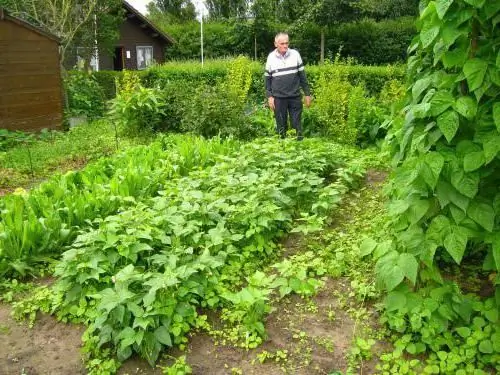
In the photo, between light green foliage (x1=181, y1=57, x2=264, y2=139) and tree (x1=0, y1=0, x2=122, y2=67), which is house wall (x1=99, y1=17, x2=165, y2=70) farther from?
light green foliage (x1=181, y1=57, x2=264, y2=139)

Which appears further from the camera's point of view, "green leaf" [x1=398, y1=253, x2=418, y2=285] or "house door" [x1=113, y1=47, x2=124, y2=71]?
"house door" [x1=113, y1=47, x2=124, y2=71]

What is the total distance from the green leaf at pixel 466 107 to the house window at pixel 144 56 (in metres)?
26.3

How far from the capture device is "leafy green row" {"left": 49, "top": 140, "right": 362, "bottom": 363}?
303cm

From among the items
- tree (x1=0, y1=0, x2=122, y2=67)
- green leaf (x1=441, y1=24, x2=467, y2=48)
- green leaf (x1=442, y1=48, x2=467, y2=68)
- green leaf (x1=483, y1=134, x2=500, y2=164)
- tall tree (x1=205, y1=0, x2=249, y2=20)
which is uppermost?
tall tree (x1=205, y1=0, x2=249, y2=20)

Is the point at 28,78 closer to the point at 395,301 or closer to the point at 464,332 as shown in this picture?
the point at 395,301

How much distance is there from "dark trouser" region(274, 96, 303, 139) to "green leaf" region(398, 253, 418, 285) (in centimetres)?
514

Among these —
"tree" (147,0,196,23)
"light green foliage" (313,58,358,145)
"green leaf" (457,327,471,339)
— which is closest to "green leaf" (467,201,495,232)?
"green leaf" (457,327,471,339)

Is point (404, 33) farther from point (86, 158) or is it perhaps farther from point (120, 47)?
point (86, 158)

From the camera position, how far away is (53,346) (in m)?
3.21

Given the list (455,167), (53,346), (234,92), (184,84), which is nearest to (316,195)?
(455,167)

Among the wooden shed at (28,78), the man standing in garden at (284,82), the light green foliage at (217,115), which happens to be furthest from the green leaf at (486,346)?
the wooden shed at (28,78)

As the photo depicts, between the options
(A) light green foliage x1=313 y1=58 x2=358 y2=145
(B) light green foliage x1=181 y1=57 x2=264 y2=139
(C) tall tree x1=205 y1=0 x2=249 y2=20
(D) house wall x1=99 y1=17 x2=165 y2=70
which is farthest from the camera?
(C) tall tree x1=205 y1=0 x2=249 y2=20

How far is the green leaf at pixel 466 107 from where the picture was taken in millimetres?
2543

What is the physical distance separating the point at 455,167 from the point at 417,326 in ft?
3.07
